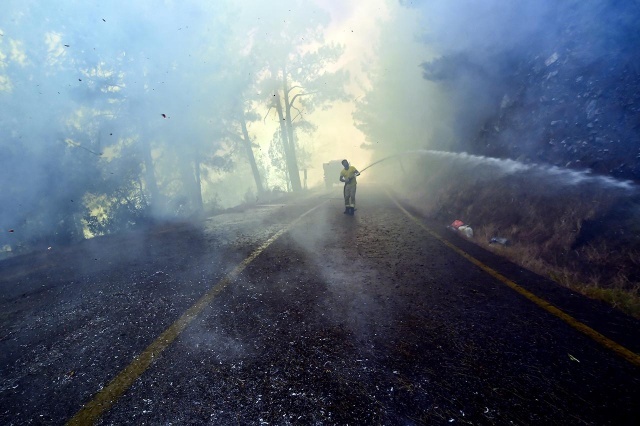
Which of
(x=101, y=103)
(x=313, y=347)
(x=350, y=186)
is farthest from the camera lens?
(x=101, y=103)

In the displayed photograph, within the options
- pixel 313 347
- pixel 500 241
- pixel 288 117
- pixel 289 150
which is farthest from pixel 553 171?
pixel 288 117

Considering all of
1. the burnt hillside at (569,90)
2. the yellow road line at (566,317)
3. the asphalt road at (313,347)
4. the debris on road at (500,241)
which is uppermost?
the burnt hillside at (569,90)

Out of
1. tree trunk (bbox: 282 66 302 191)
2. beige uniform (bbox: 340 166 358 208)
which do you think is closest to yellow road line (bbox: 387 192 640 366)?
beige uniform (bbox: 340 166 358 208)

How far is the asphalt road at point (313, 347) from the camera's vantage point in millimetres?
1837

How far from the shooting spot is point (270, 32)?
18.9 metres

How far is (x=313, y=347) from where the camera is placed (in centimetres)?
246

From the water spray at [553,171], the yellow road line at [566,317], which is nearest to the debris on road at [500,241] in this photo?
the yellow road line at [566,317]

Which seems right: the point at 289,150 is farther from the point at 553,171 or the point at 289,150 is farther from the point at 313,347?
the point at 313,347

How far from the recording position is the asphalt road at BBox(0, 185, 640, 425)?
1837 millimetres

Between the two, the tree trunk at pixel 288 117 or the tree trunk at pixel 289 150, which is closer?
the tree trunk at pixel 288 117

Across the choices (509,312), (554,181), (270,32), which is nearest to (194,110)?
(270,32)

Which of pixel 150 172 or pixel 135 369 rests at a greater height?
pixel 150 172

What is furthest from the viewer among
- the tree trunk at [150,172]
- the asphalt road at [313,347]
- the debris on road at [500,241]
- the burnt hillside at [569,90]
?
the tree trunk at [150,172]

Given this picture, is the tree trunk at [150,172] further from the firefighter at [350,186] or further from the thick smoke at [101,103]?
the firefighter at [350,186]
